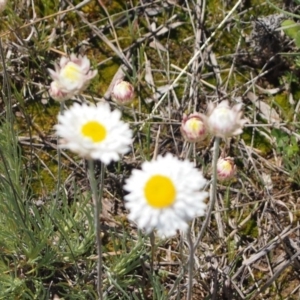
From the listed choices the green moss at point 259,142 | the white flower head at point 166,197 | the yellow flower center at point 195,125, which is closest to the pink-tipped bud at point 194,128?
the yellow flower center at point 195,125

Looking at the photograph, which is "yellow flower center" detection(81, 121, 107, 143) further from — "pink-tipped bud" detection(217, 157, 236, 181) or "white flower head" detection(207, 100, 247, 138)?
"pink-tipped bud" detection(217, 157, 236, 181)

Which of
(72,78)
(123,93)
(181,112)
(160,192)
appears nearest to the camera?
(160,192)

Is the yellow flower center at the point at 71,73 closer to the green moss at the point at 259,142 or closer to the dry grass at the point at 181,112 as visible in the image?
the dry grass at the point at 181,112

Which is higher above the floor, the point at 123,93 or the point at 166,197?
the point at 123,93

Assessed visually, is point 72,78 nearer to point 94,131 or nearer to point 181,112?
point 94,131

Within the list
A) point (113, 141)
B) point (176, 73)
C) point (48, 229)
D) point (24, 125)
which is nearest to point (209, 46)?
point (176, 73)

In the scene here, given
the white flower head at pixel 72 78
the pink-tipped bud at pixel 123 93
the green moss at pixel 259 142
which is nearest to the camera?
the white flower head at pixel 72 78

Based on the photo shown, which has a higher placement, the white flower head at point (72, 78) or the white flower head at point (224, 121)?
the white flower head at point (72, 78)

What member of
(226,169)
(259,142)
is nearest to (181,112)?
(259,142)
